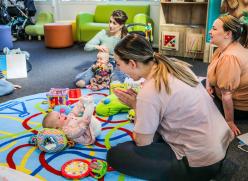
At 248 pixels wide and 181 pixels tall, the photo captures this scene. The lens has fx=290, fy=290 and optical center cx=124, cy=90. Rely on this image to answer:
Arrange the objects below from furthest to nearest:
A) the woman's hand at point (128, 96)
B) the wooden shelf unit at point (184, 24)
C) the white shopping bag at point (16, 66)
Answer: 1. the wooden shelf unit at point (184, 24)
2. the white shopping bag at point (16, 66)
3. the woman's hand at point (128, 96)

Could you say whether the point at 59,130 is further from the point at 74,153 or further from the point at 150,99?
the point at 150,99

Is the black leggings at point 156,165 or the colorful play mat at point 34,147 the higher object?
the black leggings at point 156,165

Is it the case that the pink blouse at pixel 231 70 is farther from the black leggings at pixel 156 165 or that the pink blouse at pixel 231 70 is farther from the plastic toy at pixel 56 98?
the plastic toy at pixel 56 98

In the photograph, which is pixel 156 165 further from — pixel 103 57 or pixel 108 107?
→ pixel 103 57

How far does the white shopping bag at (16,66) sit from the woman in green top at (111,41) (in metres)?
0.90

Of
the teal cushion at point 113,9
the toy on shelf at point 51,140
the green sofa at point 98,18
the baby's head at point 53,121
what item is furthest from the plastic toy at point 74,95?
the teal cushion at point 113,9

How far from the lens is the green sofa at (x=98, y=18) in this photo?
5436 millimetres

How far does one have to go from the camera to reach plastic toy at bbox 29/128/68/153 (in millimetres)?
1979

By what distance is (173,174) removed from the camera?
5.19ft

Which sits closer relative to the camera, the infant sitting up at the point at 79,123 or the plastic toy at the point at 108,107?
the infant sitting up at the point at 79,123

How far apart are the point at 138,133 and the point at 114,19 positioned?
2.02 metres

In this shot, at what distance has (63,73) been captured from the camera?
4004mm

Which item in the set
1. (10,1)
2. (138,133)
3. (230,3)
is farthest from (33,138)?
(10,1)

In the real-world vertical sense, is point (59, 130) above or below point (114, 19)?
below
